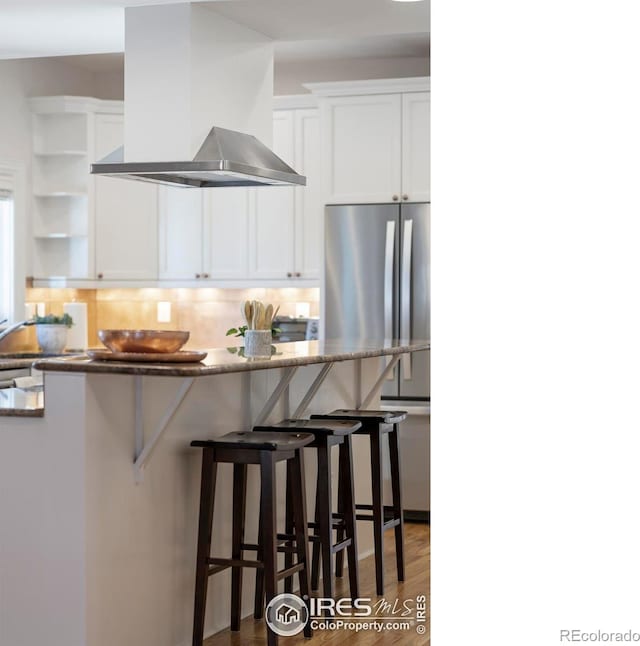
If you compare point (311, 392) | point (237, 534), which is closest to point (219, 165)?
point (311, 392)

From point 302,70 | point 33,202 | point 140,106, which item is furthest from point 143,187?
point 140,106

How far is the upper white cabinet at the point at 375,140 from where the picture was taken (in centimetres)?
570

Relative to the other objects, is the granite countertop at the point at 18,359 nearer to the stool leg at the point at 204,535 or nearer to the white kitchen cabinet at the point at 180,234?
the white kitchen cabinet at the point at 180,234

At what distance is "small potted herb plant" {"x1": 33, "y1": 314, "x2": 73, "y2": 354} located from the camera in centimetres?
607

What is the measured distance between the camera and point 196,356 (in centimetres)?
301

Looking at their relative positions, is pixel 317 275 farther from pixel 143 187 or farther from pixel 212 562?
A: pixel 212 562

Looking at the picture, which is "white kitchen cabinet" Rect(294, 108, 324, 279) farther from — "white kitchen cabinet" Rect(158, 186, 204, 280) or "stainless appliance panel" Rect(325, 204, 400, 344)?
"white kitchen cabinet" Rect(158, 186, 204, 280)

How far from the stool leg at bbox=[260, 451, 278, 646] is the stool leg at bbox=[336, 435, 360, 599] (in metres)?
0.71

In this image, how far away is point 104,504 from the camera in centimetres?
303

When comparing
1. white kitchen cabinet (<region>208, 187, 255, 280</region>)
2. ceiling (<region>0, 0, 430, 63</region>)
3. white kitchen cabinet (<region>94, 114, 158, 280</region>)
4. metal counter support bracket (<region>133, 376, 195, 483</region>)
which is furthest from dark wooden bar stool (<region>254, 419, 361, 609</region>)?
white kitchen cabinet (<region>94, 114, 158, 280</region>)

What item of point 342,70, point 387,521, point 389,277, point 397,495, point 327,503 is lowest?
point 387,521

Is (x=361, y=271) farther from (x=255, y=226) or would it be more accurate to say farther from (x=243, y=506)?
(x=243, y=506)

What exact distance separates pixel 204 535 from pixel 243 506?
0.99ft
